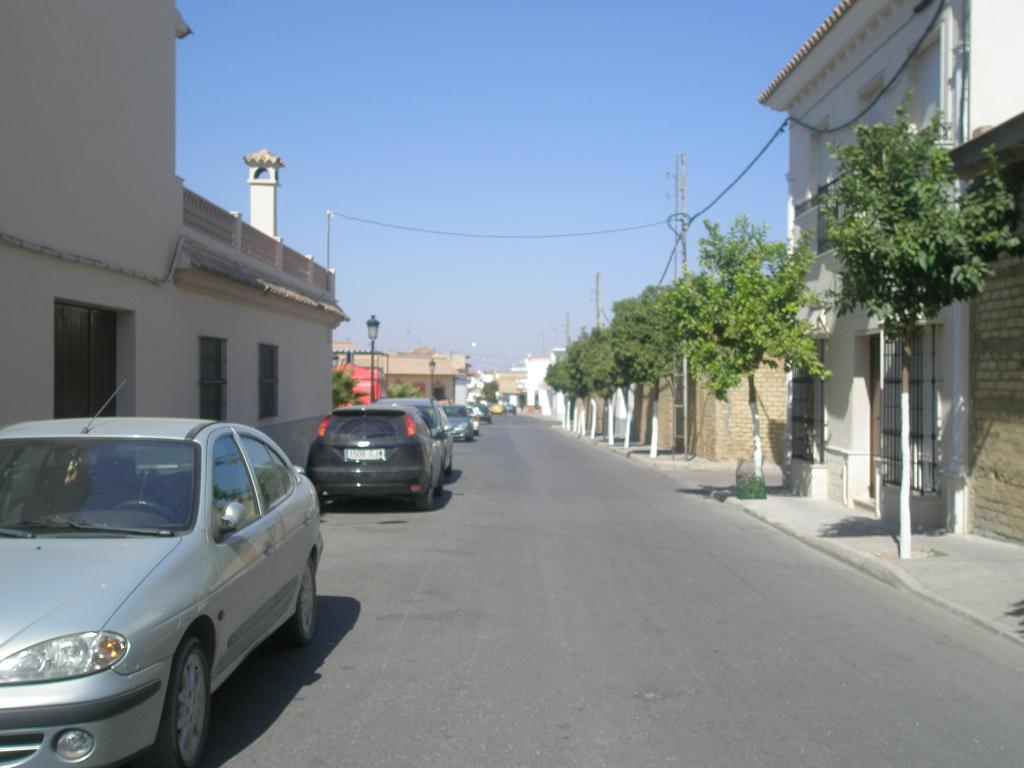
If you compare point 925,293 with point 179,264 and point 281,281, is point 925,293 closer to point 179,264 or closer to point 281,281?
point 179,264

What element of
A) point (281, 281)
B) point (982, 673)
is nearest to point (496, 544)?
point (982, 673)

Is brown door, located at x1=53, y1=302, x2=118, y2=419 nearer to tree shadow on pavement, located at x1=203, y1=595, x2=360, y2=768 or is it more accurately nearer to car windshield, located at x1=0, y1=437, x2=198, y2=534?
tree shadow on pavement, located at x1=203, y1=595, x2=360, y2=768

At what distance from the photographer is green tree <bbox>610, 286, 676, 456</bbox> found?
3353 centimetres

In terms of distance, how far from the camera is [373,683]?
20.0ft

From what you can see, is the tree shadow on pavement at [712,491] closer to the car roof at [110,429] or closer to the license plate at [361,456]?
the license plate at [361,456]

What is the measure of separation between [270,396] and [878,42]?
41.0 feet

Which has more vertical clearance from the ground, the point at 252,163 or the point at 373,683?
the point at 252,163

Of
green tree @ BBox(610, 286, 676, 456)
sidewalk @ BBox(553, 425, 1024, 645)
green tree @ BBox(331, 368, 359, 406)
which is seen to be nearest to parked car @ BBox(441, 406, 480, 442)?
green tree @ BBox(331, 368, 359, 406)

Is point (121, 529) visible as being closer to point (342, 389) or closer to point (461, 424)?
point (342, 389)

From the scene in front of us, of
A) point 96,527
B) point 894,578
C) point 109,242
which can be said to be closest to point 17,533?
point 96,527

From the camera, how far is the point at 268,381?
19500 mm

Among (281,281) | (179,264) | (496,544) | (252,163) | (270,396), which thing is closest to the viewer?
(496,544)

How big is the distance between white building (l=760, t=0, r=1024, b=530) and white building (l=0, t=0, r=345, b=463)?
928 cm

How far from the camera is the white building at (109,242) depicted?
10406mm
